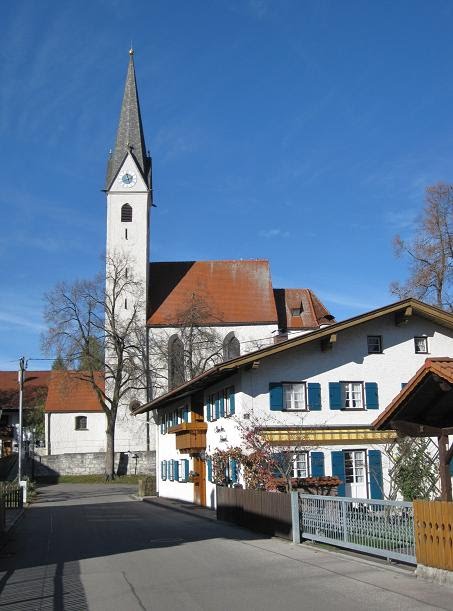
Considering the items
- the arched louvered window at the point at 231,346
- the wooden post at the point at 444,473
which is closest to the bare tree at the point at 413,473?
the wooden post at the point at 444,473

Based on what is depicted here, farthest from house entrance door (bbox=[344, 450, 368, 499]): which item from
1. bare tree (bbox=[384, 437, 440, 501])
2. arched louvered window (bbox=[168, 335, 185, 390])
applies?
arched louvered window (bbox=[168, 335, 185, 390])

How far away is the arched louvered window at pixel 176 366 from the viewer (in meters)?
55.2

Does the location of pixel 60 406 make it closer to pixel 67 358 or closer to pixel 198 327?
pixel 67 358

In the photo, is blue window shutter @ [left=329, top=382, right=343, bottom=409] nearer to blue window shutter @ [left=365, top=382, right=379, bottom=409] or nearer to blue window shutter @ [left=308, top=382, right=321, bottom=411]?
blue window shutter @ [left=308, top=382, right=321, bottom=411]

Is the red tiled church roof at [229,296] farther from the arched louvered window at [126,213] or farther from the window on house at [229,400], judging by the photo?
the window on house at [229,400]

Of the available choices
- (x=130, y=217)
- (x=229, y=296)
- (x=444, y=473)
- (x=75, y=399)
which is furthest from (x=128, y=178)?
(x=444, y=473)

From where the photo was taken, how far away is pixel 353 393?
26.8 m

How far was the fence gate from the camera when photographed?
11302mm

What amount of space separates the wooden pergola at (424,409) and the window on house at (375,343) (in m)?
15.4

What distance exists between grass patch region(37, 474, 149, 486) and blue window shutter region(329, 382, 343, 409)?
2972 centimetres

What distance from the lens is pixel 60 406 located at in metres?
61.2

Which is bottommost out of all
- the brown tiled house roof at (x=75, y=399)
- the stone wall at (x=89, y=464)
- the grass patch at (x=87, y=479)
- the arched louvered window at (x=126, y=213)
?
the grass patch at (x=87, y=479)

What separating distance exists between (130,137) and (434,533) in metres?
58.7

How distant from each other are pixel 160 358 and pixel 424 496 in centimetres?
3931
